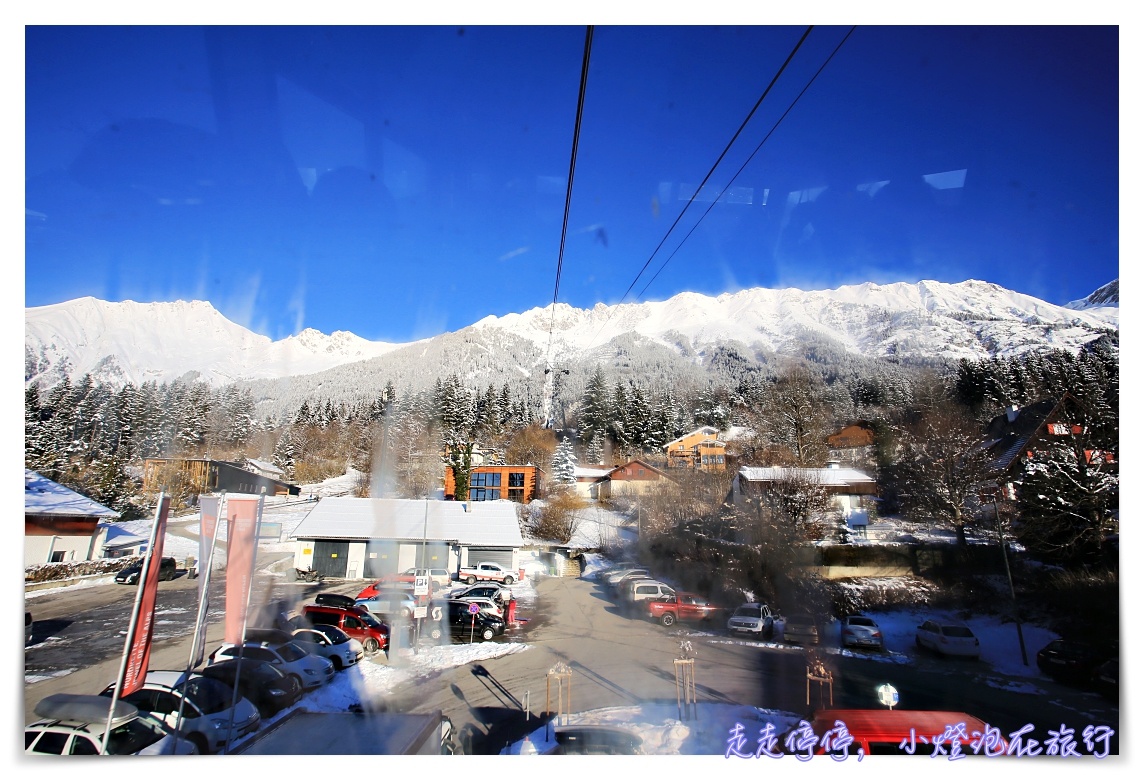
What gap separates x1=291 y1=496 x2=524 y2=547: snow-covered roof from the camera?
1005cm

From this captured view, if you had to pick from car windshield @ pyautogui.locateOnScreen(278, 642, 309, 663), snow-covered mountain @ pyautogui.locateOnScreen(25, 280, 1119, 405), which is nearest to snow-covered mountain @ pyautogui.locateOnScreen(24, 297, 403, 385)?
snow-covered mountain @ pyautogui.locateOnScreen(25, 280, 1119, 405)

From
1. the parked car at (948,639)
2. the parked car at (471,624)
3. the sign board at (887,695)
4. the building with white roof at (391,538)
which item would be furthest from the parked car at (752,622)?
the building with white roof at (391,538)

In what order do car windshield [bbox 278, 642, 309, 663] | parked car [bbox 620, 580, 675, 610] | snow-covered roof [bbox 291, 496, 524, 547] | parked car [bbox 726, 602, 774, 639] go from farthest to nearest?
snow-covered roof [bbox 291, 496, 524, 547], parked car [bbox 620, 580, 675, 610], parked car [bbox 726, 602, 774, 639], car windshield [bbox 278, 642, 309, 663]

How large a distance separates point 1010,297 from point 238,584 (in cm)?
1026

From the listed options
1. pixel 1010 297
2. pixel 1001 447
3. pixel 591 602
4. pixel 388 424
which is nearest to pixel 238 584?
pixel 591 602

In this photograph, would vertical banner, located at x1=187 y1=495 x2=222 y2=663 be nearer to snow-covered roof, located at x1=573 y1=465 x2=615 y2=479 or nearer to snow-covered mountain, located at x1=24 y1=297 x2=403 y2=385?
snow-covered mountain, located at x1=24 y1=297 x2=403 y2=385

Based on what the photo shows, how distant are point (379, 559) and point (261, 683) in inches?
228

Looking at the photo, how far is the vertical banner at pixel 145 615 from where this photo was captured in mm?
2982

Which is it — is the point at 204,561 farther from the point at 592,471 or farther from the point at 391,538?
the point at 592,471

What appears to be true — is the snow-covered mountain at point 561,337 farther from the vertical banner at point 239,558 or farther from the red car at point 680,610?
the red car at point 680,610

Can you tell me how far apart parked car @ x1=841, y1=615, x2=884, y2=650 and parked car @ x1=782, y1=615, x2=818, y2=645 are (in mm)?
410

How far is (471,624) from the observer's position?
695cm

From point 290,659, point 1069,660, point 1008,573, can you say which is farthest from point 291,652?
point 1008,573

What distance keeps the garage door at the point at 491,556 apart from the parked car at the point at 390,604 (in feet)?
11.1
